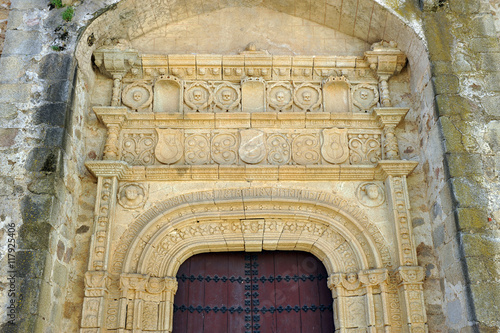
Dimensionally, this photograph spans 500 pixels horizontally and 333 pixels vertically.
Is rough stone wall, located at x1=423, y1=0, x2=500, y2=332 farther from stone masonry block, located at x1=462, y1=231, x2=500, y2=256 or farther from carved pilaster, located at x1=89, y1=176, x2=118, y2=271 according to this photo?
carved pilaster, located at x1=89, y1=176, x2=118, y2=271

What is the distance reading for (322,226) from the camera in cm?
542

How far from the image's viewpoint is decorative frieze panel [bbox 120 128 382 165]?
18.3 ft

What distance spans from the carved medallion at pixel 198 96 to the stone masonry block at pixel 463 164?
2575 millimetres

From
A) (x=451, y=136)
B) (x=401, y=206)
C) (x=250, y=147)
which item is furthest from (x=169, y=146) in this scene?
(x=451, y=136)

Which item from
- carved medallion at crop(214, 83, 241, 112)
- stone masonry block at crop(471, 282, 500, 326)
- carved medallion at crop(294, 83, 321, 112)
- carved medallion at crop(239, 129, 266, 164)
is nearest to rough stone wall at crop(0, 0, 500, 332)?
stone masonry block at crop(471, 282, 500, 326)

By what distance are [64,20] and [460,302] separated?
4738 mm

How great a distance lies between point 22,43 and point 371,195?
3.88 metres

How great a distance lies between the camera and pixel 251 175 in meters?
5.46

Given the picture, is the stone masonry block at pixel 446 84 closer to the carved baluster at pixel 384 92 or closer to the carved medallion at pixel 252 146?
the carved baluster at pixel 384 92

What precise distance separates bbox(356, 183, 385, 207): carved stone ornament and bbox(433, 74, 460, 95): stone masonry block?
3.72 feet

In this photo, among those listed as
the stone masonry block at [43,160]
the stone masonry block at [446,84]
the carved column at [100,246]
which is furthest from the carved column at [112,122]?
the stone masonry block at [446,84]

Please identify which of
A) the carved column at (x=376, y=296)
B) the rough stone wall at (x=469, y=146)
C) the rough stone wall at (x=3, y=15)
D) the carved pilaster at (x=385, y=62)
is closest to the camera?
the rough stone wall at (x=469, y=146)

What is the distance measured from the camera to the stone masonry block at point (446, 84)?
527 cm

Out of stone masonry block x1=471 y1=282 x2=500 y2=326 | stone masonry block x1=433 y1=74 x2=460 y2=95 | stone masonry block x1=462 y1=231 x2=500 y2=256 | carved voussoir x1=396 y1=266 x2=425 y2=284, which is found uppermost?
stone masonry block x1=433 y1=74 x2=460 y2=95
